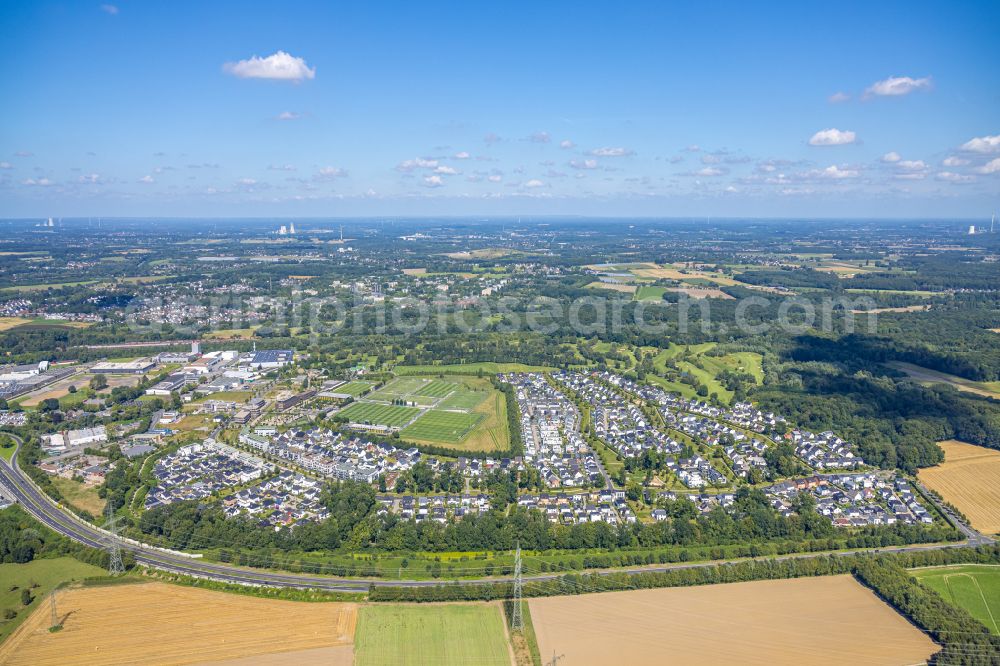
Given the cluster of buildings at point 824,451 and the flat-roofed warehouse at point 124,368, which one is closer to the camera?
the cluster of buildings at point 824,451

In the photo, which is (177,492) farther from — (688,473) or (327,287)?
(327,287)

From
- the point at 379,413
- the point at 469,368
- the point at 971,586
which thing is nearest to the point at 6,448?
the point at 379,413

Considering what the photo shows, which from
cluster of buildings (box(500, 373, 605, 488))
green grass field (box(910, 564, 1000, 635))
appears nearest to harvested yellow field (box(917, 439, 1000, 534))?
green grass field (box(910, 564, 1000, 635))

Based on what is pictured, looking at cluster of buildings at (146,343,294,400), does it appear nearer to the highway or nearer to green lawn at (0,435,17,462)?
green lawn at (0,435,17,462)

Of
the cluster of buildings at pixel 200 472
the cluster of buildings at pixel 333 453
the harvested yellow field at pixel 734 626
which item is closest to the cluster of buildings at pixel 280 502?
the cluster of buildings at pixel 200 472

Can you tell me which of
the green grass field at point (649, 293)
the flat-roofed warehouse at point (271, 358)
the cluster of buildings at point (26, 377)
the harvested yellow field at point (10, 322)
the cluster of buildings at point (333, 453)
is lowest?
the cluster of buildings at point (333, 453)

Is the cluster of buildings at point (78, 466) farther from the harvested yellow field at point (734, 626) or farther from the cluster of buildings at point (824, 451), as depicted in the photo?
the cluster of buildings at point (824, 451)
